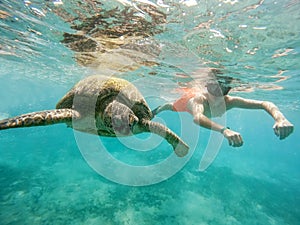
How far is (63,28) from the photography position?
9.64 m

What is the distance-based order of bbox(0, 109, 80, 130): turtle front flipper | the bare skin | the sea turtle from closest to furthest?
1. the bare skin
2. bbox(0, 109, 80, 130): turtle front flipper
3. the sea turtle

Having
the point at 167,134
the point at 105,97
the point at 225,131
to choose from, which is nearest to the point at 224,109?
the point at 167,134

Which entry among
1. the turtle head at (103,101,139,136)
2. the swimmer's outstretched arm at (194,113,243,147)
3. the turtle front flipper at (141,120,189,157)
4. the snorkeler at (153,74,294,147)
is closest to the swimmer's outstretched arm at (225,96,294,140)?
the snorkeler at (153,74,294,147)

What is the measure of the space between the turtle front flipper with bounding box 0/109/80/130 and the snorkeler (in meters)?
3.24

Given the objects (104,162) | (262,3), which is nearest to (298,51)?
(262,3)

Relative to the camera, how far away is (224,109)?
23.1 feet

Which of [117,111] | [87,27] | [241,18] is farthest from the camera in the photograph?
[87,27]

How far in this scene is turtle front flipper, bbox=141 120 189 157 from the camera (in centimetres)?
452

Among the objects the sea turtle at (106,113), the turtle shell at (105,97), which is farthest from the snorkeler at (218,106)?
the turtle shell at (105,97)

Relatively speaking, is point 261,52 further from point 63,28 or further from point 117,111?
point 63,28

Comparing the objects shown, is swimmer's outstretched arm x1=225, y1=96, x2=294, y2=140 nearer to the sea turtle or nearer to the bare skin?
the bare skin

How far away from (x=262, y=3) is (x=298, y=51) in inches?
183

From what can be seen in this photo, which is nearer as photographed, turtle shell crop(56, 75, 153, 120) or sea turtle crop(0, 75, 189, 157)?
sea turtle crop(0, 75, 189, 157)

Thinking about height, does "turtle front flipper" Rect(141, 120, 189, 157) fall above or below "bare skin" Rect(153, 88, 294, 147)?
below
